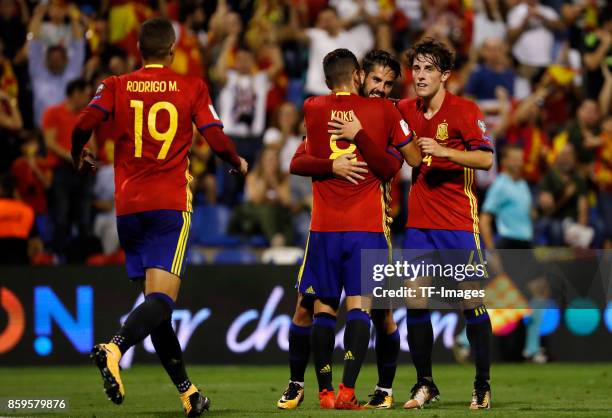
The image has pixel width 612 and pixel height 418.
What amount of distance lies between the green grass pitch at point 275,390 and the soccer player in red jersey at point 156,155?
1.01 m

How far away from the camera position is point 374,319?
8.81 metres

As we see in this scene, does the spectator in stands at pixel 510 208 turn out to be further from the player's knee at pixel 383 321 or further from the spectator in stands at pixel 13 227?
the player's knee at pixel 383 321

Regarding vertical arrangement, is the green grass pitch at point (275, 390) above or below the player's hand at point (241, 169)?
below

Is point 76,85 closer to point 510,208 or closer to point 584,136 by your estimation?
point 510,208

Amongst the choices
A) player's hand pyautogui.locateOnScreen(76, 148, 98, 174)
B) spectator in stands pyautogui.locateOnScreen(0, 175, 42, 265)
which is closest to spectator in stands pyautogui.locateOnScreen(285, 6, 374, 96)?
spectator in stands pyautogui.locateOnScreen(0, 175, 42, 265)

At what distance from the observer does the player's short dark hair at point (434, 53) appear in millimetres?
8656

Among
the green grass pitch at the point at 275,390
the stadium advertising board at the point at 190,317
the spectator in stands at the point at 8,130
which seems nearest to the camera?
the green grass pitch at the point at 275,390

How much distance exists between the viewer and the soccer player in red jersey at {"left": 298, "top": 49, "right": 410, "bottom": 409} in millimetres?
8336

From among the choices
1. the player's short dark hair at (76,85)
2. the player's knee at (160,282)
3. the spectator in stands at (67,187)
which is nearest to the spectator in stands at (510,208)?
the spectator in stands at (67,187)

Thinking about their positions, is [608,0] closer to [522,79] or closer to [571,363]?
[522,79]

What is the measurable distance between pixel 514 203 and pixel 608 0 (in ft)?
20.9

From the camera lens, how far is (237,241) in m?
14.9

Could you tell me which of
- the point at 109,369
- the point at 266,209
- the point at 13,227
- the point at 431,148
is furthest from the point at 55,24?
the point at 109,369

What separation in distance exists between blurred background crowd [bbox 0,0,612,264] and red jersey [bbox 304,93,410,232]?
6.03 meters
